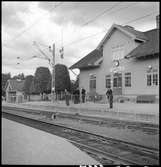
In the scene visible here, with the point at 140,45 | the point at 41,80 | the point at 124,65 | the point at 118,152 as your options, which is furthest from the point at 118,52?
the point at 118,152

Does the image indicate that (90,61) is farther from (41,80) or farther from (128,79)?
(41,80)

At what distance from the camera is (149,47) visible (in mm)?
24531

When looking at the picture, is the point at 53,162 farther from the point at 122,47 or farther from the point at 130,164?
the point at 122,47

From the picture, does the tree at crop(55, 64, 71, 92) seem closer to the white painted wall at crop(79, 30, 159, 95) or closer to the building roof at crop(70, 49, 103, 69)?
the building roof at crop(70, 49, 103, 69)

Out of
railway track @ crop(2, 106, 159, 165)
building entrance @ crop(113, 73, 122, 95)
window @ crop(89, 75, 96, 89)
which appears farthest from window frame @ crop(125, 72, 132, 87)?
railway track @ crop(2, 106, 159, 165)

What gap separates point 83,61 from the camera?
33.1 m

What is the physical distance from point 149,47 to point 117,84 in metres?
5.34

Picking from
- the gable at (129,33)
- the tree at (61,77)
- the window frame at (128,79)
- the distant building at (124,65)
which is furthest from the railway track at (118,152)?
the tree at (61,77)

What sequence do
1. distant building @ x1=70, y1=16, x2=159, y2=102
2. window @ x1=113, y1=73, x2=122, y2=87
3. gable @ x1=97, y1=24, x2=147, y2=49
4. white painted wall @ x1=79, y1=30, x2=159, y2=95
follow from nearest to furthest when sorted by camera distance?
distant building @ x1=70, y1=16, x2=159, y2=102 < white painted wall @ x1=79, y1=30, x2=159, y2=95 < gable @ x1=97, y1=24, x2=147, y2=49 < window @ x1=113, y1=73, x2=122, y2=87

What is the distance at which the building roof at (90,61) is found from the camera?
1198 inches

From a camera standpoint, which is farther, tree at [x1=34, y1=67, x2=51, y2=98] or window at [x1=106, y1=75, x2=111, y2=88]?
tree at [x1=34, y1=67, x2=51, y2=98]

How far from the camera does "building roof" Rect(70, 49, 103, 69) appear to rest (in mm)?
30422

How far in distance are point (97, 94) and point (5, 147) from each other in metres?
22.2

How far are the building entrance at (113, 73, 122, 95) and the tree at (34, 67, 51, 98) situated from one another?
56.2 feet
